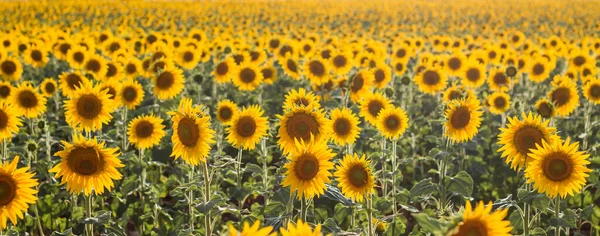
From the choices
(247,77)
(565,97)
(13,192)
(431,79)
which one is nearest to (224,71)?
(247,77)

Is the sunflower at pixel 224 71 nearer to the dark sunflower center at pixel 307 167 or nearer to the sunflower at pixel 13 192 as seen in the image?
the dark sunflower center at pixel 307 167

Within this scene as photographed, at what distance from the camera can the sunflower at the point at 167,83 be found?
8.10 meters

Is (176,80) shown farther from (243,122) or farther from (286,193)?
(286,193)

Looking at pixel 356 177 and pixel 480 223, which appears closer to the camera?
pixel 480 223

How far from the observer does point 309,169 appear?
3.97 meters

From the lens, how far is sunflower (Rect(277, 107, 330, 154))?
4676mm

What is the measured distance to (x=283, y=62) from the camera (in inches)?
403

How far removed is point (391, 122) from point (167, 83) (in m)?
3.31

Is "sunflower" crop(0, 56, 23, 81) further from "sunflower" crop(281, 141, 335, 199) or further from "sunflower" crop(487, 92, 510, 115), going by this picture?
"sunflower" crop(487, 92, 510, 115)

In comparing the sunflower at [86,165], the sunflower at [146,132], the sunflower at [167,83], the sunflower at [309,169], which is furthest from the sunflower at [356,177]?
the sunflower at [167,83]

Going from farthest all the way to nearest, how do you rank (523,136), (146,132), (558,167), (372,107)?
(372,107) < (146,132) < (523,136) < (558,167)

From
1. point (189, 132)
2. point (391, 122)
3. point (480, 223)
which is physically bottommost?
point (480, 223)

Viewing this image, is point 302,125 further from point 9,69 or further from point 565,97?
point 9,69

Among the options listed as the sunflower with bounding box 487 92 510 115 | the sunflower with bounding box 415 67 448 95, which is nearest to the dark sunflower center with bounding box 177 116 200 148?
the sunflower with bounding box 487 92 510 115
